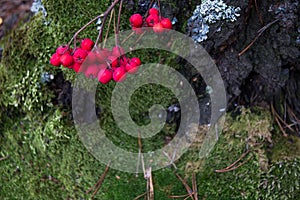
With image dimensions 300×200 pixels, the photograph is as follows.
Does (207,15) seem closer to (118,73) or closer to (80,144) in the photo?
(118,73)

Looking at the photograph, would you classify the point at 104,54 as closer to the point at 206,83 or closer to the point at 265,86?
the point at 206,83

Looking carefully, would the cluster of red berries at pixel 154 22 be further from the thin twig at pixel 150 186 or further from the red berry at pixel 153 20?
the thin twig at pixel 150 186

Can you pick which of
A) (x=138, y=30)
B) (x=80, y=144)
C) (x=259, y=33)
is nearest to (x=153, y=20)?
(x=138, y=30)

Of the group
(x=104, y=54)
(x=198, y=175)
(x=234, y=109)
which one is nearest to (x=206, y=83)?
(x=234, y=109)

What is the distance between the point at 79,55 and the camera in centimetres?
109

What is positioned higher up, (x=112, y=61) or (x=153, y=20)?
(x=153, y=20)

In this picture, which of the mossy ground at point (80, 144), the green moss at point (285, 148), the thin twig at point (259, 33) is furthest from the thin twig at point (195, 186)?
the thin twig at point (259, 33)

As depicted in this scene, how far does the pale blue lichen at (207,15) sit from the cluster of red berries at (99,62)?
32cm

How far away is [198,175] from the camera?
4.84ft

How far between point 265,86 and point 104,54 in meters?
0.74

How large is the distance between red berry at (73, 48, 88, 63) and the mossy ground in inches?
13.4

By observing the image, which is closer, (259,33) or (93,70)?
(93,70)

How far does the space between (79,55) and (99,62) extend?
65 millimetres

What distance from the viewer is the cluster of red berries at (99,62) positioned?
41.8 inches
